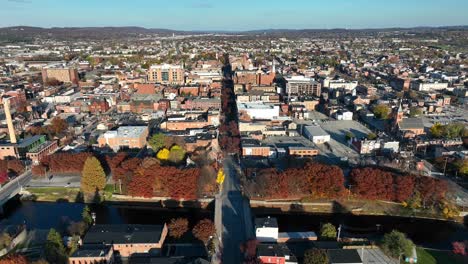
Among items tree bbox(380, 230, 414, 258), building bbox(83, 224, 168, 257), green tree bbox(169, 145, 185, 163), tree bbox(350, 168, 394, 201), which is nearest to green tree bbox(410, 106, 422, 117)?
tree bbox(350, 168, 394, 201)

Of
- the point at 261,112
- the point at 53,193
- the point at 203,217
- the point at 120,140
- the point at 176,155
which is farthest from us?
the point at 261,112

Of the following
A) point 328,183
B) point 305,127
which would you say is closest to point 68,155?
point 328,183

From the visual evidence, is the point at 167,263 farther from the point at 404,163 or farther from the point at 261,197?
the point at 404,163

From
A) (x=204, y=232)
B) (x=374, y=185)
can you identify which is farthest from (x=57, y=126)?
(x=374, y=185)

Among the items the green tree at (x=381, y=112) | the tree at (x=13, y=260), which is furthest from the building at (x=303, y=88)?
the tree at (x=13, y=260)

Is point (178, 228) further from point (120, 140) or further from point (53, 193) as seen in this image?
point (120, 140)

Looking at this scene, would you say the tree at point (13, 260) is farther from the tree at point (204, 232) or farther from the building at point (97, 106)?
the building at point (97, 106)

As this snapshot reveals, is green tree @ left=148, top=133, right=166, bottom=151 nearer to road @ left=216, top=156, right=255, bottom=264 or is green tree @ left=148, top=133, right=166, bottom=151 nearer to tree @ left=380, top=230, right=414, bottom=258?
road @ left=216, top=156, right=255, bottom=264
